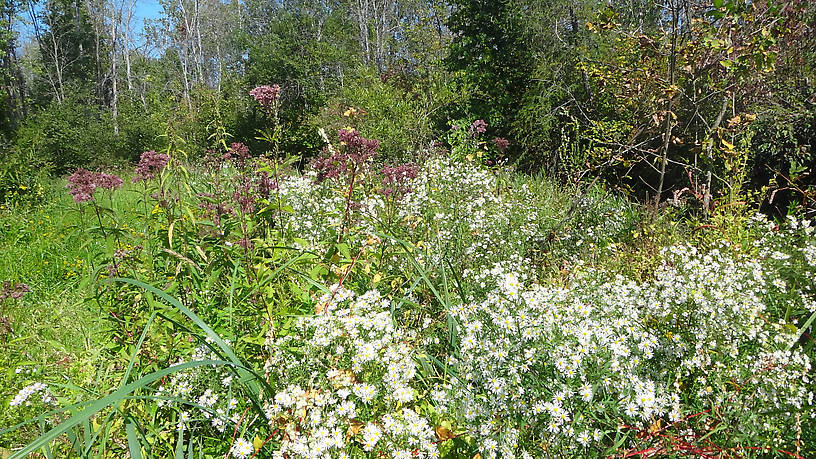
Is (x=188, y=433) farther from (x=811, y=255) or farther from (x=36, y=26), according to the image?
(x=36, y=26)

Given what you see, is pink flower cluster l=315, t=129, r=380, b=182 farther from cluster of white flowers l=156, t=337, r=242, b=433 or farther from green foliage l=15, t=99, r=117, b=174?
green foliage l=15, t=99, r=117, b=174

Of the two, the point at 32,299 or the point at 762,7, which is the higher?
the point at 762,7

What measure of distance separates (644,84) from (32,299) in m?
5.82

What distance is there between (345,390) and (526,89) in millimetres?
8667

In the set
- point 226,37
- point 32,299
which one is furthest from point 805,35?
point 226,37

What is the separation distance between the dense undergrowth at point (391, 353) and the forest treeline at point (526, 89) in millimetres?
1017

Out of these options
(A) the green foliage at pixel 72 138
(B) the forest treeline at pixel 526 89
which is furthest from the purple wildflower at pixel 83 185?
(A) the green foliage at pixel 72 138

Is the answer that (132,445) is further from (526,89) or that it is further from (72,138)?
(72,138)

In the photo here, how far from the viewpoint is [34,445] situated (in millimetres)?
1137

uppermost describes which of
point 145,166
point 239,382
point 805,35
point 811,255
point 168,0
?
point 168,0

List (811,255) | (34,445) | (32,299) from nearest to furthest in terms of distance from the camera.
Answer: (34,445) → (811,255) → (32,299)

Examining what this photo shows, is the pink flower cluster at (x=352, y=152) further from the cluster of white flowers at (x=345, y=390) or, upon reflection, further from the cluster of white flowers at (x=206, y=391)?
the cluster of white flowers at (x=206, y=391)

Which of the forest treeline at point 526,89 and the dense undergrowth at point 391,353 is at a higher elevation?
the forest treeline at point 526,89

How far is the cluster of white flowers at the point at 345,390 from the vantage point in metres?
1.51
